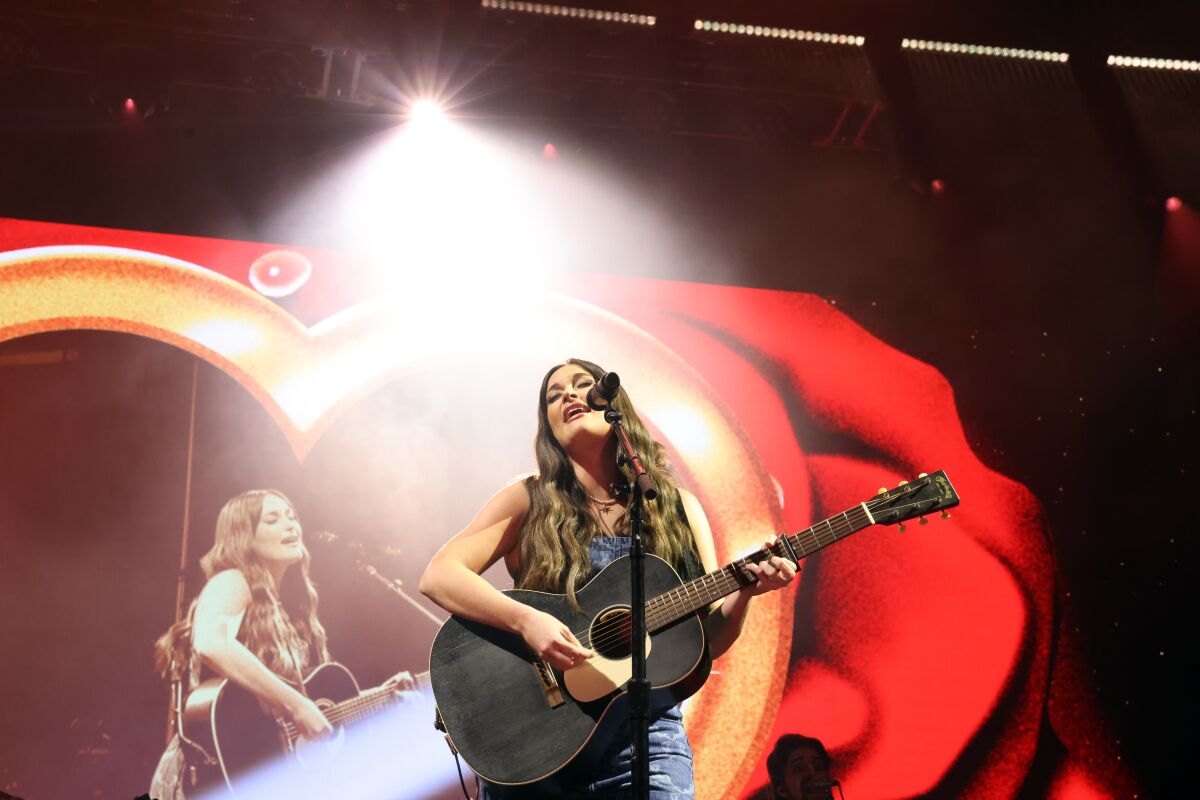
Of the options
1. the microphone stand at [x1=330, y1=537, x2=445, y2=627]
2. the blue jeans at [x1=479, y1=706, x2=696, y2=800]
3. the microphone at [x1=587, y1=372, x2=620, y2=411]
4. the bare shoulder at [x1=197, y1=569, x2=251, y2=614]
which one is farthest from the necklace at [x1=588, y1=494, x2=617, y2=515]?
the bare shoulder at [x1=197, y1=569, x2=251, y2=614]

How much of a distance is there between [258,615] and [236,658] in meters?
0.18

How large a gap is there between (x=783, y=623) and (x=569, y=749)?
6.67 feet

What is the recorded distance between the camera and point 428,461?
4285 mm

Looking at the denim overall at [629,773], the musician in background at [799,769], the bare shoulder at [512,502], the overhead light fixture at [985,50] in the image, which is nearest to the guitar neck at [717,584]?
the denim overall at [629,773]

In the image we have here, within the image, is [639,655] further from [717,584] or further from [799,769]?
[799,769]

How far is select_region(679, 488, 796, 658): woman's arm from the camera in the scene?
8.81 ft

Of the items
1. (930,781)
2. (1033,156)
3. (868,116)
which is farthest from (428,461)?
(1033,156)

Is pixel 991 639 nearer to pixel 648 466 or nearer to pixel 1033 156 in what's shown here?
pixel 648 466

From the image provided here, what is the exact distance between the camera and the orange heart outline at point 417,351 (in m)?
4.15

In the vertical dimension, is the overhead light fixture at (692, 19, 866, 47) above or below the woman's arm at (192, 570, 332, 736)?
above

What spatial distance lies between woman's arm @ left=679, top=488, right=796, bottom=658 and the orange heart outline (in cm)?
134

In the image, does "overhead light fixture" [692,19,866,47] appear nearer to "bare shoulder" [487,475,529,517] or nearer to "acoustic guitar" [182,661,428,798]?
"bare shoulder" [487,475,529,517]

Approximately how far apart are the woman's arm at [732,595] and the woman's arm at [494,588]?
432mm

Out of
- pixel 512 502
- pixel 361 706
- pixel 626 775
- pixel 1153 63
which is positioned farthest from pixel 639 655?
pixel 1153 63
